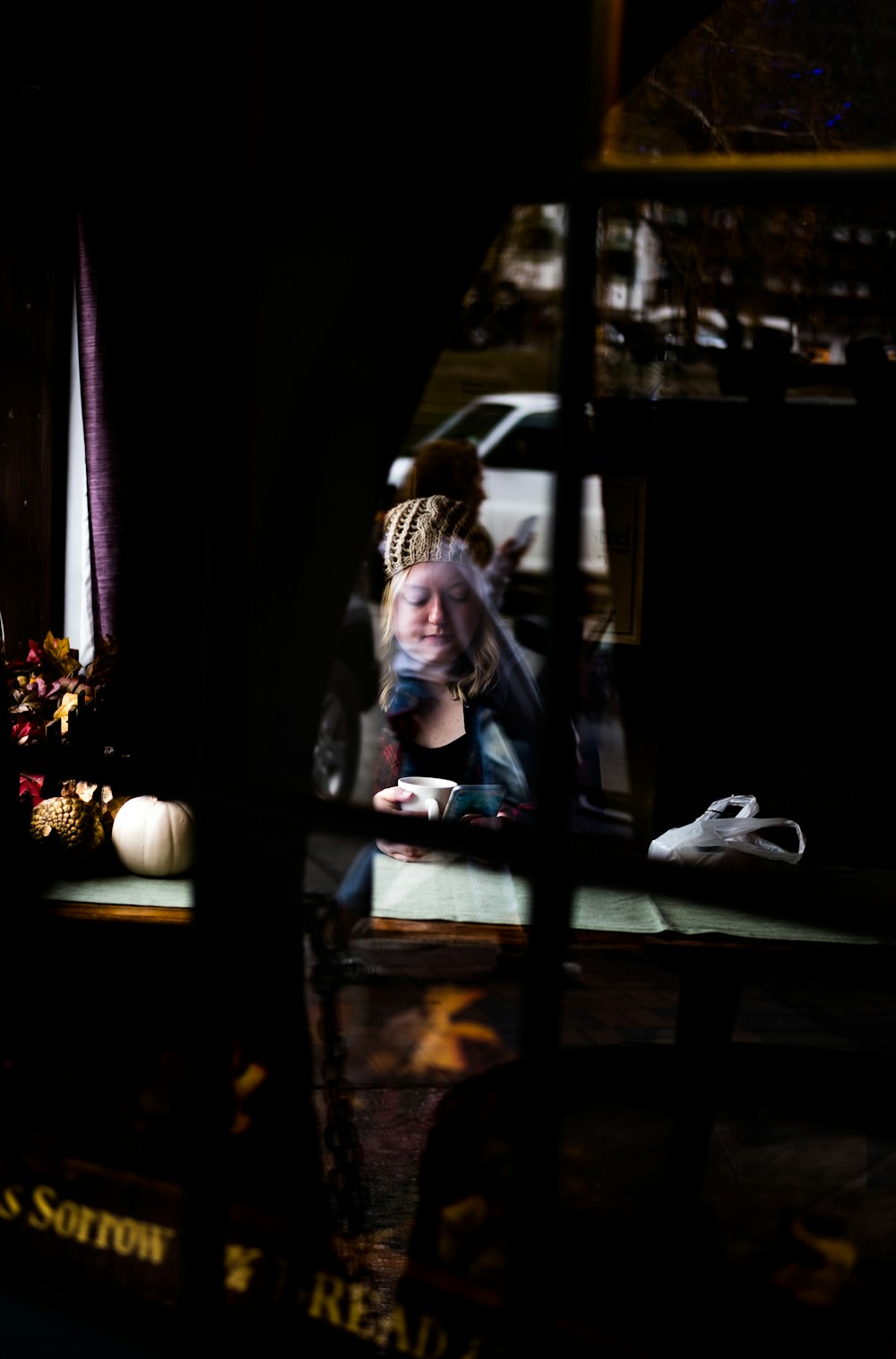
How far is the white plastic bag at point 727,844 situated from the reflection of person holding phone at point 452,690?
28 cm

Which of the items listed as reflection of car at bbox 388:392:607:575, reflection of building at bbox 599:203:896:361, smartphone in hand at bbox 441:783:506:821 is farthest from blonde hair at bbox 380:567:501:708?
reflection of car at bbox 388:392:607:575

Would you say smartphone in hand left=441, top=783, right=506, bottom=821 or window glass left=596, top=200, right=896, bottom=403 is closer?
smartphone in hand left=441, top=783, right=506, bottom=821

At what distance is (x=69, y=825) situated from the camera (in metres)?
2.10

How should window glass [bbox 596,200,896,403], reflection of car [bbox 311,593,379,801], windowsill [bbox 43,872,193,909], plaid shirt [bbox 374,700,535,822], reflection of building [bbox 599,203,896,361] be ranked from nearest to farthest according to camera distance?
windowsill [bbox 43,872,193,909] < plaid shirt [bbox 374,700,535,822] < reflection of car [bbox 311,593,379,801] < window glass [bbox 596,200,896,403] < reflection of building [bbox 599,203,896,361]

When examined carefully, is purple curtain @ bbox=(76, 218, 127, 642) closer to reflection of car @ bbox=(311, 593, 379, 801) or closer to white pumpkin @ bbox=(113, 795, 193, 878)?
white pumpkin @ bbox=(113, 795, 193, 878)

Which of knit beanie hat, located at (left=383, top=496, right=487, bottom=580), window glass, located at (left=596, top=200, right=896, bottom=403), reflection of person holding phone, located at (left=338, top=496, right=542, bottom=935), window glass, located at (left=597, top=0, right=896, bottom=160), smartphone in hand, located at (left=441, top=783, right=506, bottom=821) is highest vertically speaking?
window glass, located at (left=597, top=0, right=896, bottom=160)

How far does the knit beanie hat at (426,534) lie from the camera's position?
256cm

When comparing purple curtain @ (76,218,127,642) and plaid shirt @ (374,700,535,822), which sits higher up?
purple curtain @ (76,218,127,642)

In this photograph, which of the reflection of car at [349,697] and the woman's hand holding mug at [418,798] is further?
the reflection of car at [349,697]

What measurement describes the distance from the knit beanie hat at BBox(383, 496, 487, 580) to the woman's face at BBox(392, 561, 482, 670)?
4 centimetres

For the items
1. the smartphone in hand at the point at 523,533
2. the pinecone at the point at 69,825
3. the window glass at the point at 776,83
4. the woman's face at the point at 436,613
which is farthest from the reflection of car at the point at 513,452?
the pinecone at the point at 69,825

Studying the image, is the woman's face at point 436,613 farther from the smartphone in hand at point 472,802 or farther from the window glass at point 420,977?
the smartphone in hand at point 472,802

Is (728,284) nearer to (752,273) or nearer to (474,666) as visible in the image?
(752,273)

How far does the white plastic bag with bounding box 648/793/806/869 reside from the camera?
2221 millimetres
